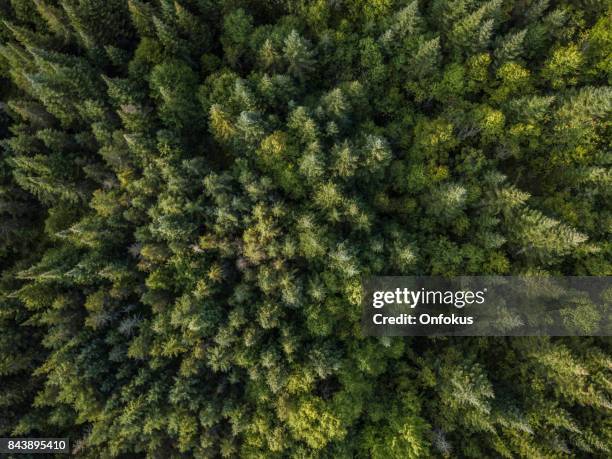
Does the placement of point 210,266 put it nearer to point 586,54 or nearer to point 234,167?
point 234,167

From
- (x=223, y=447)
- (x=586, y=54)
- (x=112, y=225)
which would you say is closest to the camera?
(x=223, y=447)

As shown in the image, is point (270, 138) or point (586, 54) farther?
point (586, 54)

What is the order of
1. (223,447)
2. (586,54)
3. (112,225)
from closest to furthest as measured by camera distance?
(223,447) → (112,225) → (586,54)

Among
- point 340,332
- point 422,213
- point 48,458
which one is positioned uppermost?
point 422,213

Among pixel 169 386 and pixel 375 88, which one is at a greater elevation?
pixel 375 88

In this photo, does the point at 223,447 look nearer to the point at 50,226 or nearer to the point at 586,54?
the point at 50,226

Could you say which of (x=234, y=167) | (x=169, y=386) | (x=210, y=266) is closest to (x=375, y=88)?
(x=234, y=167)
